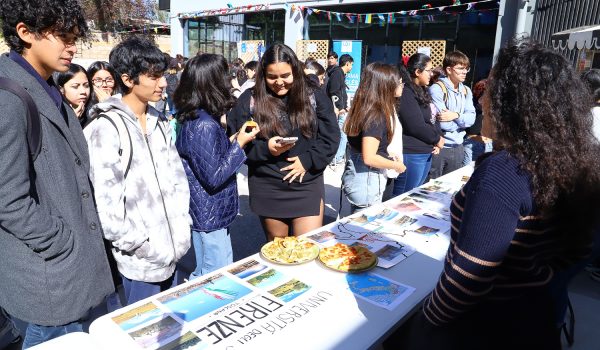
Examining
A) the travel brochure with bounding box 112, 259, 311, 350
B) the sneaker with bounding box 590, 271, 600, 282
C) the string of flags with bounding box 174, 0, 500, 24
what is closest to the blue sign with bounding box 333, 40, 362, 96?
the string of flags with bounding box 174, 0, 500, 24

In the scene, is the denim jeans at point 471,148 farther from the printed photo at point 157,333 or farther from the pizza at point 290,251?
the printed photo at point 157,333

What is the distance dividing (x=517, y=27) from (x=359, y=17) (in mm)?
4331

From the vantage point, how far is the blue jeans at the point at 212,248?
2.33 meters

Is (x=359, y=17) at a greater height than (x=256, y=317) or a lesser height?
greater

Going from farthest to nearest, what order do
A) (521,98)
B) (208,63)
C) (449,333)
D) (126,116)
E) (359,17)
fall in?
(359,17) → (208,63) → (126,116) → (449,333) → (521,98)

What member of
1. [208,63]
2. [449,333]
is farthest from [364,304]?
[208,63]

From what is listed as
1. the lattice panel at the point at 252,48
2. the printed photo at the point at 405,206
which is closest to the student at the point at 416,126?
the printed photo at the point at 405,206

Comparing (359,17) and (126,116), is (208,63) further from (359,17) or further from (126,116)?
(359,17)

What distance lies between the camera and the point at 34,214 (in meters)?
1.33

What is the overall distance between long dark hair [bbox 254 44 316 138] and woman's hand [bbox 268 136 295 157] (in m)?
0.13

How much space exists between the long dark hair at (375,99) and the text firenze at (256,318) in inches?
57.5

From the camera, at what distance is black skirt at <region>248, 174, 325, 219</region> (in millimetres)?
2514

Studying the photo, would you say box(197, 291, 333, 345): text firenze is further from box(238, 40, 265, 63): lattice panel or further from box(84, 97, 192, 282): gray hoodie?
box(238, 40, 265, 63): lattice panel

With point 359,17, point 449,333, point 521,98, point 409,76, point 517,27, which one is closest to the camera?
point 521,98
